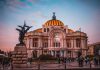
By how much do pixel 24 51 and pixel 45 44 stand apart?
2562 cm

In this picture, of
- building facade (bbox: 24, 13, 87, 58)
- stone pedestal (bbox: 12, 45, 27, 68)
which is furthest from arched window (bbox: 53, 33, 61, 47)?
stone pedestal (bbox: 12, 45, 27, 68)

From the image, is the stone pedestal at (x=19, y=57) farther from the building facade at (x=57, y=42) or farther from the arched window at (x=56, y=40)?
the arched window at (x=56, y=40)

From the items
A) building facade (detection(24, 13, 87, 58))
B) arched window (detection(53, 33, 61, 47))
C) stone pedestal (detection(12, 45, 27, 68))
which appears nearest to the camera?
stone pedestal (detection(12, 45, 27, 68))

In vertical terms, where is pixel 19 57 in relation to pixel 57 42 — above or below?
below

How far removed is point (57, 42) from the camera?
36.9 metres

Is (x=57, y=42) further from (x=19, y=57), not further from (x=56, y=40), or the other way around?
(x=19, y=57)

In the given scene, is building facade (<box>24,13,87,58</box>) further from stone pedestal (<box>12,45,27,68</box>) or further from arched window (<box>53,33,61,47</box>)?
stone pedestal (<box>12,45,27,68</box>)

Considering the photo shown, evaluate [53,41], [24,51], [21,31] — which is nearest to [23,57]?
[24,51]

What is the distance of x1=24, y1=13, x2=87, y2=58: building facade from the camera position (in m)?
36.3

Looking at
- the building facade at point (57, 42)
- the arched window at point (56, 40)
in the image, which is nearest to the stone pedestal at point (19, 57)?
the building facade at point (57, 42)

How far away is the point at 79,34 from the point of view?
3669 centimetres

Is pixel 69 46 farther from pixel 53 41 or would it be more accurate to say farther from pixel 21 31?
pixel 21 31

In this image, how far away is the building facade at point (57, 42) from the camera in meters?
36.3

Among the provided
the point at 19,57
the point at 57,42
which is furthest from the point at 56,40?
the point at 19,57
